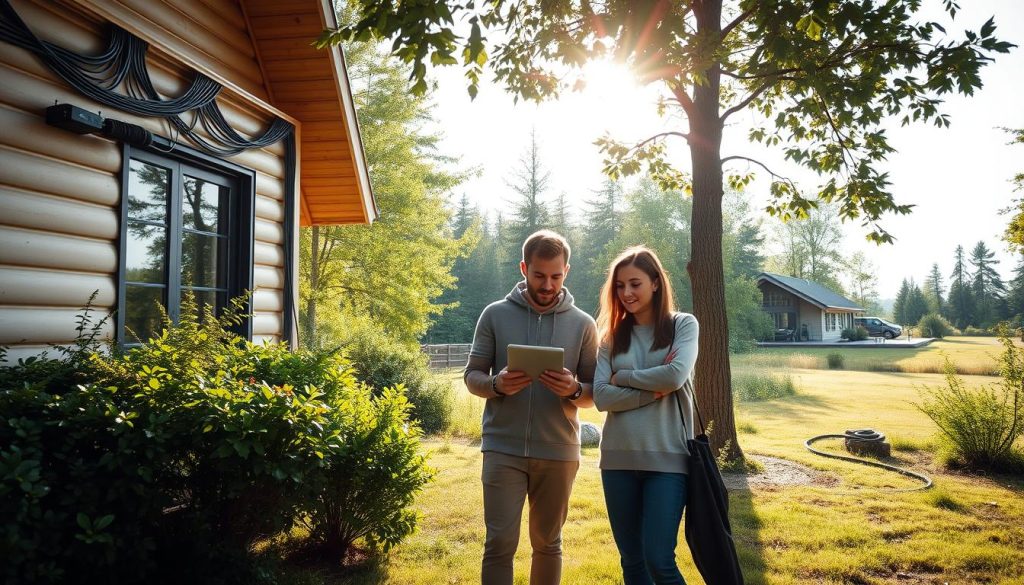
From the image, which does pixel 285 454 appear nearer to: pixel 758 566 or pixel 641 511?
pixel 641 511

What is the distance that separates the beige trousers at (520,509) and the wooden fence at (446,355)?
22818 mm

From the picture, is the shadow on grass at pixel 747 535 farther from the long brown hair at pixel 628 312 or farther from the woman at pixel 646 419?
the long brown hair at pixel 628 312

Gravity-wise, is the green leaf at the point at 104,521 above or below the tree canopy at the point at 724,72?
below

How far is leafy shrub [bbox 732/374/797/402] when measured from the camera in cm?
1568

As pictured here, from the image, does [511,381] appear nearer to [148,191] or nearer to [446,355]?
[148,191]

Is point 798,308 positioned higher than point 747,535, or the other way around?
point 798,308

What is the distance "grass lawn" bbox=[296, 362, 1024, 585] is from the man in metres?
1.35

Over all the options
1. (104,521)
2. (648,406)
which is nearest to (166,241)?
(104,521)

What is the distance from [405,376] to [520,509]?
896 cm

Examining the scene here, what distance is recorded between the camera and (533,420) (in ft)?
9.79

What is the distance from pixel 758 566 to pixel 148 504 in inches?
155

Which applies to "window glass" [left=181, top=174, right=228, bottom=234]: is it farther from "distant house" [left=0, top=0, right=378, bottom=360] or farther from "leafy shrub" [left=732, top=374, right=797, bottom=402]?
"leafy shrub" [left=732, top=374, right=797, bottom=402]

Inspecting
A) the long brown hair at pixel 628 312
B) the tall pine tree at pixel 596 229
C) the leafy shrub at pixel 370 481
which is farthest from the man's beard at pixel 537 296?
the tall pine tree at pixel 596 229

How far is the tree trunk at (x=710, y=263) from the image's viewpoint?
7.77m
